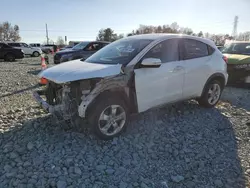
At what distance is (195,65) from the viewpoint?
5.04 metres

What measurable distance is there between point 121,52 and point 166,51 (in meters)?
0.88

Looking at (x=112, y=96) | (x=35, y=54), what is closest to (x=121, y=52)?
(x=112, y=96)

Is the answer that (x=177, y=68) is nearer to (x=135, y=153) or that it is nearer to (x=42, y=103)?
(x=135, y=153)

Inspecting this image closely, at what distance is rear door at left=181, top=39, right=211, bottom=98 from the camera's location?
4.91 m

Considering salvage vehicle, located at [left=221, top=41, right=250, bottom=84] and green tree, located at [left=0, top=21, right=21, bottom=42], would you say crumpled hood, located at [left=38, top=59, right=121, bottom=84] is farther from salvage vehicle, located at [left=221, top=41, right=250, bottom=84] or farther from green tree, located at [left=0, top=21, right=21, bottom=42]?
green tree, located at [left=0, top=21, right=21, bottom=42]

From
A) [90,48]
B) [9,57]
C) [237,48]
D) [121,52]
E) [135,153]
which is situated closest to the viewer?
[135,153]

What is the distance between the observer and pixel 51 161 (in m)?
3.34

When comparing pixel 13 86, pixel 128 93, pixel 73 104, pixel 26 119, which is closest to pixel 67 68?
pixel 73 104

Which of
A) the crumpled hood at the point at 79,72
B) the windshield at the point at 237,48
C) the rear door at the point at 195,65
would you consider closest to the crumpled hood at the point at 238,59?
the windshield at the point at 237,48

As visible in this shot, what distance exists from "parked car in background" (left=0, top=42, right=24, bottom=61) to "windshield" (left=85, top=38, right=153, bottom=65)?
17707mm

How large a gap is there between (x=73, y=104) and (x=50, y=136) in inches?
27.8

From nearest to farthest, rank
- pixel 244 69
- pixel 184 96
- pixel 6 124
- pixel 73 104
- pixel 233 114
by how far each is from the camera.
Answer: pixel 73 104 → pixel 6 124 → pixel 184 96 → pixel 233 114 → pixel 244 69

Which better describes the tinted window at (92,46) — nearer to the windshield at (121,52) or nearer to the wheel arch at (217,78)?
the windshield at (121,52)

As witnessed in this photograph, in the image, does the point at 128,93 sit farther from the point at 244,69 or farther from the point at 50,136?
the point at 244,69
